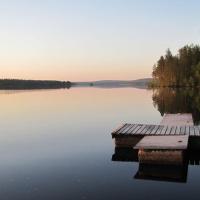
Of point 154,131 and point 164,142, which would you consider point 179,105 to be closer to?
point 154,131

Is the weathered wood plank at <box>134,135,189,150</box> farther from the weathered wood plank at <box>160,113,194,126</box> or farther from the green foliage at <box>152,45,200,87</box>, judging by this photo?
the green foliage at <box>152,45,200,87</box>

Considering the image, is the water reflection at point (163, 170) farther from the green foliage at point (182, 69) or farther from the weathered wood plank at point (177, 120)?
the green foliage at point (182, 69)

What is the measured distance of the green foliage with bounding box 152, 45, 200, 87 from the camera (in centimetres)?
13238

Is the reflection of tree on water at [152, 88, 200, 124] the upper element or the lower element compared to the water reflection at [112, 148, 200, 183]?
upper

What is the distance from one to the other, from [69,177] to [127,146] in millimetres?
7530

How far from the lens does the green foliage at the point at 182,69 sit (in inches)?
5212

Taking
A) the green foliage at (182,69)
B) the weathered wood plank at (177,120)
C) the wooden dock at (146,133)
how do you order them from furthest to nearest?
the green foliage at (182,69)
the weathered wood plank at (177,120)
the wooden dock at (146,133)

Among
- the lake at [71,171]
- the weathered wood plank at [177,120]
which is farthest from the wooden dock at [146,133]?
the weathered wood plank at [177,120]

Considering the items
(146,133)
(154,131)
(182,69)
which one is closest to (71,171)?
(146,133)

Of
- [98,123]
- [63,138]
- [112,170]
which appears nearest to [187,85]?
[98,123]

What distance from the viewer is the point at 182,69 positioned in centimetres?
14088

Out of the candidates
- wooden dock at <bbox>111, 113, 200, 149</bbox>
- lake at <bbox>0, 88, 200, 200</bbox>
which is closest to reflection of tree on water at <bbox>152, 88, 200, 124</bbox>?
wooden dock at <bbox>111, 113, 200, 149</bbox>

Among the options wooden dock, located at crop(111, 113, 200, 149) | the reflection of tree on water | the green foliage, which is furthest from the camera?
the green foliage

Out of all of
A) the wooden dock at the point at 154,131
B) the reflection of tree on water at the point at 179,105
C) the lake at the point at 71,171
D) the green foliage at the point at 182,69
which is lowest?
the lake at the point at 71,171
